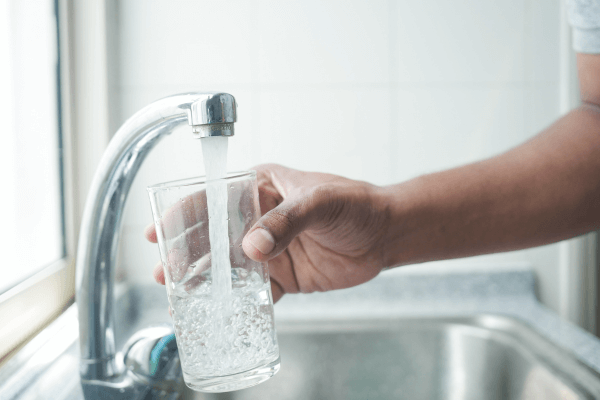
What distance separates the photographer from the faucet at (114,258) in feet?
1.12

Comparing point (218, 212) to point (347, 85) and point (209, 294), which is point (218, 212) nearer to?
point (209, 294)

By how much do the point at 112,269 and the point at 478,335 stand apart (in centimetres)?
75

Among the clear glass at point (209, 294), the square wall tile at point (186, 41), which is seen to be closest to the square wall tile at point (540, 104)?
the square wall tile at point (186, 41)

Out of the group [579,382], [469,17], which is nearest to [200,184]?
[579,382]

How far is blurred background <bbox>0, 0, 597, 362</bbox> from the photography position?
3.50ft

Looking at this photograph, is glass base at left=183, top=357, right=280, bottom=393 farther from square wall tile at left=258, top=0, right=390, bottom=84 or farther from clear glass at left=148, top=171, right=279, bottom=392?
square wall tile at left=258, top=0, right=390, bottom=84

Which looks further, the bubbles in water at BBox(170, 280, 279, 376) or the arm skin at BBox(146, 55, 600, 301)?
the arm skin at BBox(146, 55, 600, 301)

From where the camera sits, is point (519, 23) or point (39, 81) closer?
point (39, 81)

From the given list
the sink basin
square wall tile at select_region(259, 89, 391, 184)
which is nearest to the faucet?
the sink basin

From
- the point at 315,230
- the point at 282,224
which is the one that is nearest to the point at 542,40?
the point at 315,230

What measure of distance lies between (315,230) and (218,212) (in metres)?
0.23

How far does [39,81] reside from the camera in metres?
0.89

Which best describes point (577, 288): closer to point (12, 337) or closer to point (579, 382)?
point (579, 382)

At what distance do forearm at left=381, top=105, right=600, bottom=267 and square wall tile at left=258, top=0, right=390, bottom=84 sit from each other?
51 centimetres
